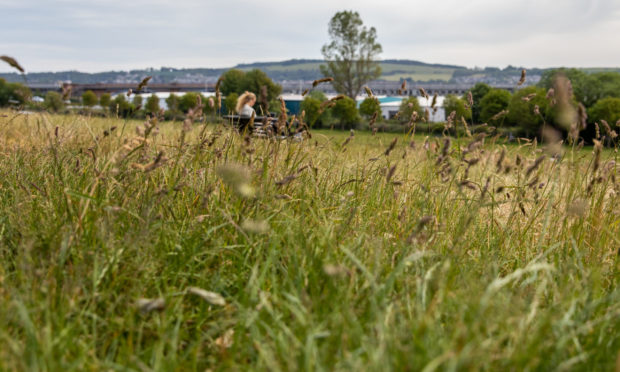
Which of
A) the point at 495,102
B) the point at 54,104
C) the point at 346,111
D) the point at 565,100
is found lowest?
the point at 346,111

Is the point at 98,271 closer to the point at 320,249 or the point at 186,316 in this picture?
the point at 186,316

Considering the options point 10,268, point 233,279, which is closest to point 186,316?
point 233,279

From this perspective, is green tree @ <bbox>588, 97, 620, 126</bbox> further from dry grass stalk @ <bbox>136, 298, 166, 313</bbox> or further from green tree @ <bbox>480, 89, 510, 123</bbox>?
dry grass stalk @ <bbox>136, 298, 166, 313</bbox>

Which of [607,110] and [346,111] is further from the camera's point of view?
[346,111]

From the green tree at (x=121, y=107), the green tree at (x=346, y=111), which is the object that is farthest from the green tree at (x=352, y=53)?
the green tree at (x=121, y=107)

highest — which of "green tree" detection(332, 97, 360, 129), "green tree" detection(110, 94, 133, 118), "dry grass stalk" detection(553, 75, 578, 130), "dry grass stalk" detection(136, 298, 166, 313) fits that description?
"dry grass stalk" detection(553, 75, 578, 130)

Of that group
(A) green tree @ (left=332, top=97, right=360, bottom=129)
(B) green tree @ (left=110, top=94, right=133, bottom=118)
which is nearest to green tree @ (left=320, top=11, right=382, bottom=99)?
(A) green tree @ (left=332, top=97, right=360, bottom=129)

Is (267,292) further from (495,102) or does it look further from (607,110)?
(495,102)

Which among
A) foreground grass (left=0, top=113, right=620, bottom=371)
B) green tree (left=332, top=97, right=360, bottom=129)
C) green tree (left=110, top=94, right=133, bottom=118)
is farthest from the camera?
green tree (left=332, top=97, right=360, bottom=129)

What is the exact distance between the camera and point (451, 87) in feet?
630

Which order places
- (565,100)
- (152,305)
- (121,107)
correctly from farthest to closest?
(121,107)
(565,100)
(152,305)

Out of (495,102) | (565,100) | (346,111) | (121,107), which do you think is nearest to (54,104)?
(121,107)

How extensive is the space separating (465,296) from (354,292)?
402 millimetres

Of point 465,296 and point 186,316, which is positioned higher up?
point 465,296
